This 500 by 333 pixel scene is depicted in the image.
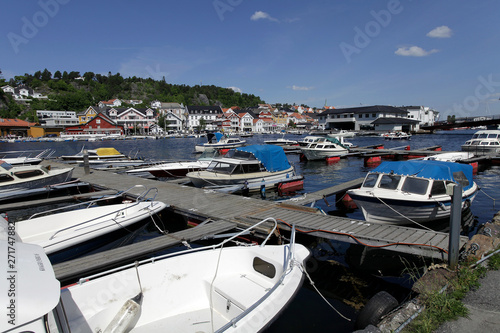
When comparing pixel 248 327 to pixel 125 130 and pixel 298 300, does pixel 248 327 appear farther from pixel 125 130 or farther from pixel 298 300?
pixel 125 130

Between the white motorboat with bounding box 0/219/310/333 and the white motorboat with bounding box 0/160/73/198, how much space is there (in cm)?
1370

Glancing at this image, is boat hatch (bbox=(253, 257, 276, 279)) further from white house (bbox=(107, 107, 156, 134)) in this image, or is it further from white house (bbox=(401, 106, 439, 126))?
white house (bbox=(401, 106, 439, 126))

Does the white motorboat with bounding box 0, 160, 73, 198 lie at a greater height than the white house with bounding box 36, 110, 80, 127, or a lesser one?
lesser

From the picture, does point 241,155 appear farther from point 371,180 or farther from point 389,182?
point 389,182

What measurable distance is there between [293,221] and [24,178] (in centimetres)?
1544

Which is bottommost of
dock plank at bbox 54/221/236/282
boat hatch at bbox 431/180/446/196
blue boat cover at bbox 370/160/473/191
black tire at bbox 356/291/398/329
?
black tire at bbox 356/291/398/329

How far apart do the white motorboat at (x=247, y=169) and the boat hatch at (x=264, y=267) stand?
1046cm

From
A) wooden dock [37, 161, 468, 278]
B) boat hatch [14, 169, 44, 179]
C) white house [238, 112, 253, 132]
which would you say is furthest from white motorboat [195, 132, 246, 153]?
white house [238, 112, 253, 132]

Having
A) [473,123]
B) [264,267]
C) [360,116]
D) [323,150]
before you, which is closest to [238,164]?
[264,267]

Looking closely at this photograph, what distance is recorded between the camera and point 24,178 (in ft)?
53.9

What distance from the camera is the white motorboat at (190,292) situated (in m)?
5.00

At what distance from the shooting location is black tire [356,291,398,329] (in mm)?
5387

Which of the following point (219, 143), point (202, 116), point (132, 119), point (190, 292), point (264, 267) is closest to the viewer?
point (190, 292)

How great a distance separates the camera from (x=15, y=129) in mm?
106250
